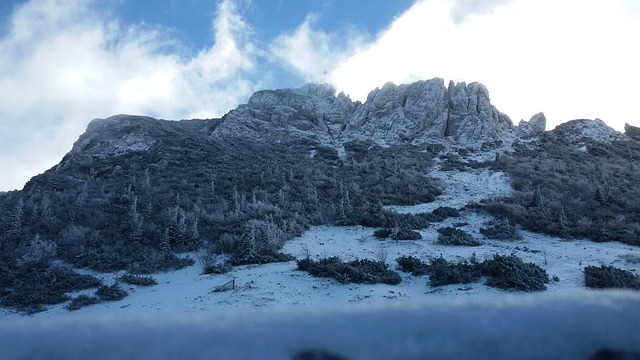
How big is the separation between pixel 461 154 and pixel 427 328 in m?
32.9

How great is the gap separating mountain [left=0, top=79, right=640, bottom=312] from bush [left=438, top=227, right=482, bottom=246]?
8.7 inches

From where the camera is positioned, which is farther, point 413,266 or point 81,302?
point 413,266

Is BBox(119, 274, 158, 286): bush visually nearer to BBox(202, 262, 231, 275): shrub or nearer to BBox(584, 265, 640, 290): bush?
BBox(202, 262, 231, 275): shrub

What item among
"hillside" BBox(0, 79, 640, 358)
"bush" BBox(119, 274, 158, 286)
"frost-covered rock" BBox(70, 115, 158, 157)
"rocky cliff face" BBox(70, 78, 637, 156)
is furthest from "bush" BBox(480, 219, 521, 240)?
"frost-covered rock" BBox(70, 115, 158, 157)

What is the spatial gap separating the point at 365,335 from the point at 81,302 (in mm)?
9271

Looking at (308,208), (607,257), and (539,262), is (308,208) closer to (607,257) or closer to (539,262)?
(539,262)

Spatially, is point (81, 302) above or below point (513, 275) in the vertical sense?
below

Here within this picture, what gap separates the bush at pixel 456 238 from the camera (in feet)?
42.7

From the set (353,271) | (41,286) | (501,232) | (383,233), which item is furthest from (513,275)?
(41,286)

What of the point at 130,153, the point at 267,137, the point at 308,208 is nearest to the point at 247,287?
the point at 308,208

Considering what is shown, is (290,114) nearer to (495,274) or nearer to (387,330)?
(495,274)

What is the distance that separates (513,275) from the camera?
8852mm

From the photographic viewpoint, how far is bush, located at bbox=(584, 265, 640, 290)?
27.0ft

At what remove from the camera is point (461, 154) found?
32.9 metres
